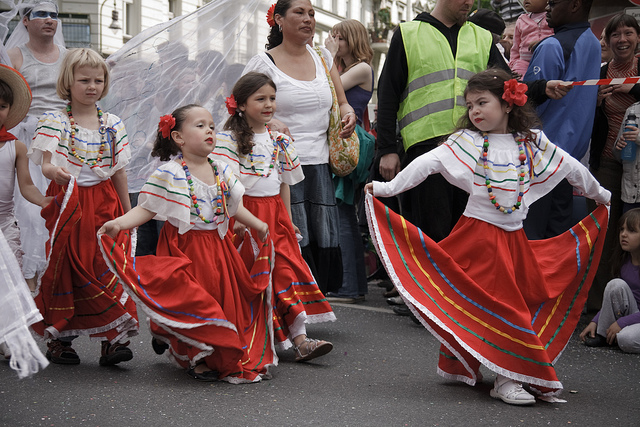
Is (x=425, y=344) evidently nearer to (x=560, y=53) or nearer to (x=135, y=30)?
(x=560, y=53)

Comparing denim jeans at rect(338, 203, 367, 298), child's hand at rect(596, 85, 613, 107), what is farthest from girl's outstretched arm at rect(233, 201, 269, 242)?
child's hand at rect(596, 85, 613, 107)

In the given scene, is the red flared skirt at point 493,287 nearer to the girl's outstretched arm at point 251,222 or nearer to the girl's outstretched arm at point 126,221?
the girl's outstretched arm at point 251,222

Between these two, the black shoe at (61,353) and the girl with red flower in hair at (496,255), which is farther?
the black shoe at (61,353)

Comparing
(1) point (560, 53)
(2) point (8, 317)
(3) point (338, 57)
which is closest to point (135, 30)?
(3) point (338, 57)

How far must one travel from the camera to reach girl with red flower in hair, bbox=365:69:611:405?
178 inches

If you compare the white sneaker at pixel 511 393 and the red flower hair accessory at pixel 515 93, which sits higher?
the red flower hair accessory at pixel 515 93

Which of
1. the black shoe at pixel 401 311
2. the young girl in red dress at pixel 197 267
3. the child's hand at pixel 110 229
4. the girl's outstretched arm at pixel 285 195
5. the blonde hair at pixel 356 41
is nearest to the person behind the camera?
the child's hand at pixel 110 229

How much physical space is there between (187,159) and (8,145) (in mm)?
1153

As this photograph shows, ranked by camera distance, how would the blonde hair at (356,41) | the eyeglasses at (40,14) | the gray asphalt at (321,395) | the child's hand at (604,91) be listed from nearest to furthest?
the gray asphalt at (321,395)
the child's hand at (604,91)
the eyeglasses at (40,14)
the blonde hair at (356,41)

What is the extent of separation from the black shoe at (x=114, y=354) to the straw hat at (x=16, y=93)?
1.47 metres

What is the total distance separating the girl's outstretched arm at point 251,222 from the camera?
5.10 m

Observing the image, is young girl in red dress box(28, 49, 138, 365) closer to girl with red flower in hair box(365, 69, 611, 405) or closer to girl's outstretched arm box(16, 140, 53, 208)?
girl's outstretched arm box(16, 140, 53, 208)

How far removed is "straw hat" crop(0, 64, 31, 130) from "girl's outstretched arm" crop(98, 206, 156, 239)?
1.07 metres

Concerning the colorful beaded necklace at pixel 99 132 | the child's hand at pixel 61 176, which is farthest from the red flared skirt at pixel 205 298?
the colorful beaded necklace at pixel 99 132
